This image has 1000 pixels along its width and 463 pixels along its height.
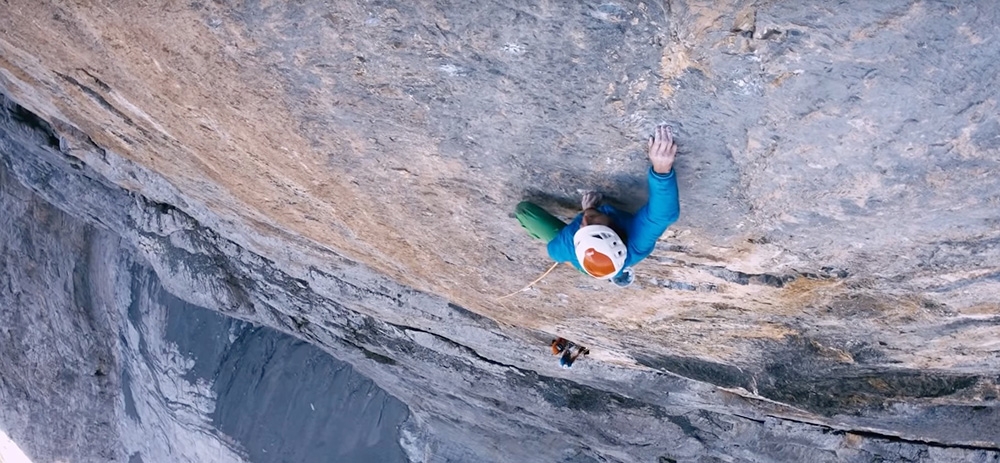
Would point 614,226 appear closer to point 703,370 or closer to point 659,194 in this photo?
point 659,194

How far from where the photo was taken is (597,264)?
2.42 m

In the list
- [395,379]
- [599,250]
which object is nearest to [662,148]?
[599,250]

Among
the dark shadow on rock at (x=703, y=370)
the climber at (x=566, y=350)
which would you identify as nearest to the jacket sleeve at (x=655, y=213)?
the dark shadow on rock at (x=703, y=370)

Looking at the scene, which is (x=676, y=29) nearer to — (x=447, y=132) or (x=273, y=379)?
(x=447, y=132)

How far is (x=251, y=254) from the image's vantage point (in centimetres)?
457

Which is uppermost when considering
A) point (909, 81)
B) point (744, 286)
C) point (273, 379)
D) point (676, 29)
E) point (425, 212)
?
point (909, 81)

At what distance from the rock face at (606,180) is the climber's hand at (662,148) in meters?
0.06

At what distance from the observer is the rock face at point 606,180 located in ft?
6.30

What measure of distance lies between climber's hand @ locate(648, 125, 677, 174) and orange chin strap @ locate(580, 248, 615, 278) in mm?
370

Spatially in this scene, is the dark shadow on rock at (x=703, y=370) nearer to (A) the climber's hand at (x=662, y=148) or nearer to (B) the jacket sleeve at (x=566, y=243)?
(B) the jacket sleeve at (x=566, y=243)

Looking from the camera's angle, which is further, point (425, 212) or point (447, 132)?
point (425, 212)

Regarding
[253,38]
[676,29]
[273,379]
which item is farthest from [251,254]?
[676,29]

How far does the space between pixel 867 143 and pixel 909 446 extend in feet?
7.60

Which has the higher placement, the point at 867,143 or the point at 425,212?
the point at 867,143
